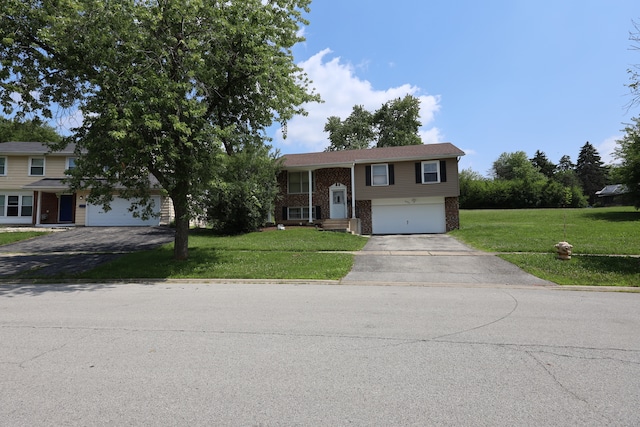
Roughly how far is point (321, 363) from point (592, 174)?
91.8 meters

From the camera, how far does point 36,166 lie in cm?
2758

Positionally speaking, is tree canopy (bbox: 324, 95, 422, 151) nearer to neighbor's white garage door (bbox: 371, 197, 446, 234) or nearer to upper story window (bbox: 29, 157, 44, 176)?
neighbor's white garage door (bbox: 371, 197, 446, 234)

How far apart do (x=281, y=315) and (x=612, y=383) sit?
452 centimetres

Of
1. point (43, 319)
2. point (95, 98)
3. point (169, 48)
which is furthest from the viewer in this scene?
point (169, 48)

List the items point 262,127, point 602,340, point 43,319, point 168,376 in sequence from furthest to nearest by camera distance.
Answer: point 262,127 < point 43,319 < point 602,340 < point 168,376

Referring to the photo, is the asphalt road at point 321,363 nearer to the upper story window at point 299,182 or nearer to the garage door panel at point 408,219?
the garage door panel at point 408,219

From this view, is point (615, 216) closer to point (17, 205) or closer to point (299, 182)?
point (299, 182)

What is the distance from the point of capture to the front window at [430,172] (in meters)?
24.9

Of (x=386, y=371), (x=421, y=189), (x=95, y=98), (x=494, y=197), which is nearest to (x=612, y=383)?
(x=386, y=371)

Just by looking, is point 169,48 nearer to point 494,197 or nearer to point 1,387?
point 1,387

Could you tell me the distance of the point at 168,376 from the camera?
A: 3848mm

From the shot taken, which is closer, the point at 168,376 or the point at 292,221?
the point at 168,376

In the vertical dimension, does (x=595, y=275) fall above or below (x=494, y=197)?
below

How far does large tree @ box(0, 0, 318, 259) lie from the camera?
1025 centimetres
